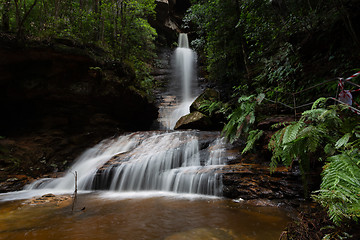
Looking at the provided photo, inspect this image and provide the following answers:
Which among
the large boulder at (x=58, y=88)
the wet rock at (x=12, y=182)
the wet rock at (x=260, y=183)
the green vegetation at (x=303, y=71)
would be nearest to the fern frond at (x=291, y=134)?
the green vegetation at (x=303, y=71)

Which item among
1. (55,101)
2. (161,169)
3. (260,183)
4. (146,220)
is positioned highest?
(55,101)

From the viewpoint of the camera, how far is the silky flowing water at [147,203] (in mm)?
2447

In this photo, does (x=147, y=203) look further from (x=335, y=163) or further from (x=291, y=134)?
(x=335, y=163)

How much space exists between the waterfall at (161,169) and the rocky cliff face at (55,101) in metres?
1.33

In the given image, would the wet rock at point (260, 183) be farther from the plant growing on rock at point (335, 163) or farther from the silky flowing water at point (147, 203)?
the plant growing on rock at point (335, 163)

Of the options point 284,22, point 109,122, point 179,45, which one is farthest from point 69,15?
point 179,45

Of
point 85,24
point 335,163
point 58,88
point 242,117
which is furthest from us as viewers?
point 85,24

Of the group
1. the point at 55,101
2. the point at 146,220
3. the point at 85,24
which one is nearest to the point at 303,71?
the point at 146,220

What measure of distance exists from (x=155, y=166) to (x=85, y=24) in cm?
734

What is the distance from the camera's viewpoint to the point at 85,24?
8539mm

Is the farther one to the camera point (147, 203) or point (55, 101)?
point (55, 101)

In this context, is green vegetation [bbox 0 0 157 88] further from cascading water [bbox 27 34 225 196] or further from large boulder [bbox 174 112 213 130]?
cascading water [bbox 27 34 225 196]

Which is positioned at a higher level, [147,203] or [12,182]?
[147,203]

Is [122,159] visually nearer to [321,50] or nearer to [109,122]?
[109,122]
